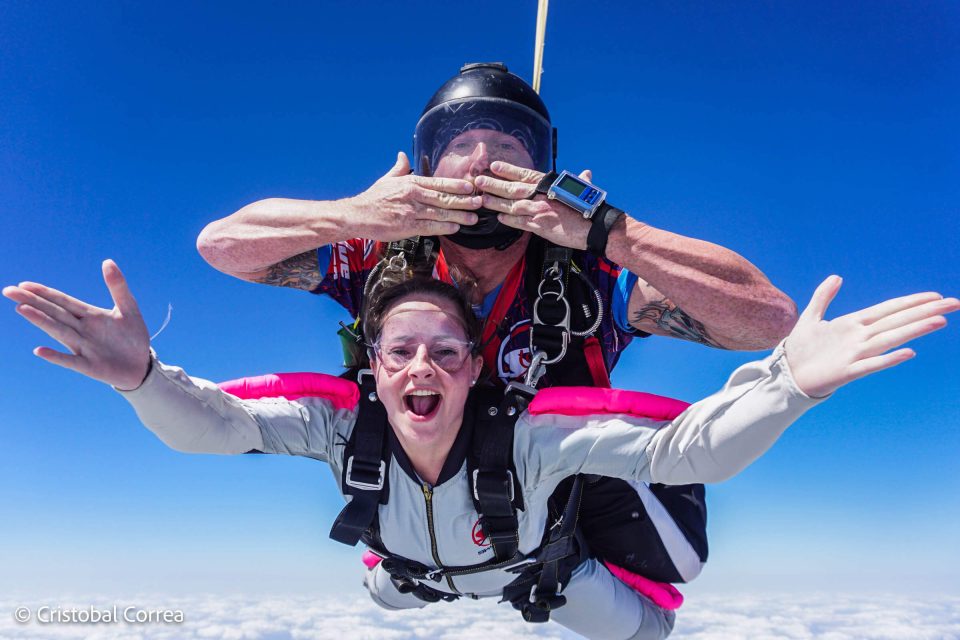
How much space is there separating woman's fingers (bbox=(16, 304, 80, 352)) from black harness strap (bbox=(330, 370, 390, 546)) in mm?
1025

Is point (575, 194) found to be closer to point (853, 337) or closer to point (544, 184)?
point (544, 184)

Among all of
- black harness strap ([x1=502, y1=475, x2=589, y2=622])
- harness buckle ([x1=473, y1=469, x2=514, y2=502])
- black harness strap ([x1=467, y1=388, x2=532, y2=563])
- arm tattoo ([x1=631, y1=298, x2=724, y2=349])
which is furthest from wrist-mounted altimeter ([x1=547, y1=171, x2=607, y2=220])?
black harness strap ([x1=502, y1=475, x2=589, y2=622])

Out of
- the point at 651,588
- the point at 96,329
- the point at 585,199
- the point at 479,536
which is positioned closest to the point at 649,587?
the point at 651,588

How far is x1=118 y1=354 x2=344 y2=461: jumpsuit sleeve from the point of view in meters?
2.52

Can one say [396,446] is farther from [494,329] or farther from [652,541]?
[652,541]

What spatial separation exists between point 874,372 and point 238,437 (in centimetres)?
212

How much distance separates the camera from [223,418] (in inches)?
106

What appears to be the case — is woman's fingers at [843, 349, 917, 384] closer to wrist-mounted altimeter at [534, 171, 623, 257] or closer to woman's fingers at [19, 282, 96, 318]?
wrist-mounted altimeter at [534, 171, 623, 257]

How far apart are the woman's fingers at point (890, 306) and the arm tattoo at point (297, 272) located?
2.28 metres

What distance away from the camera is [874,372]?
6.07 ft

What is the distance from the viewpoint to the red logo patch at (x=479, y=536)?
293cm

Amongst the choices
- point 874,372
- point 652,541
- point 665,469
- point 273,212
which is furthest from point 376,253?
point 874,372

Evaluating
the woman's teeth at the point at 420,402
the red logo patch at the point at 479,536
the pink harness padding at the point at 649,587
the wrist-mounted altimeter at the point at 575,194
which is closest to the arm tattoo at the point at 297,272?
the woman's teeth at the point at 420,402

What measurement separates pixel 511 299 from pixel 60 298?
173 cm
